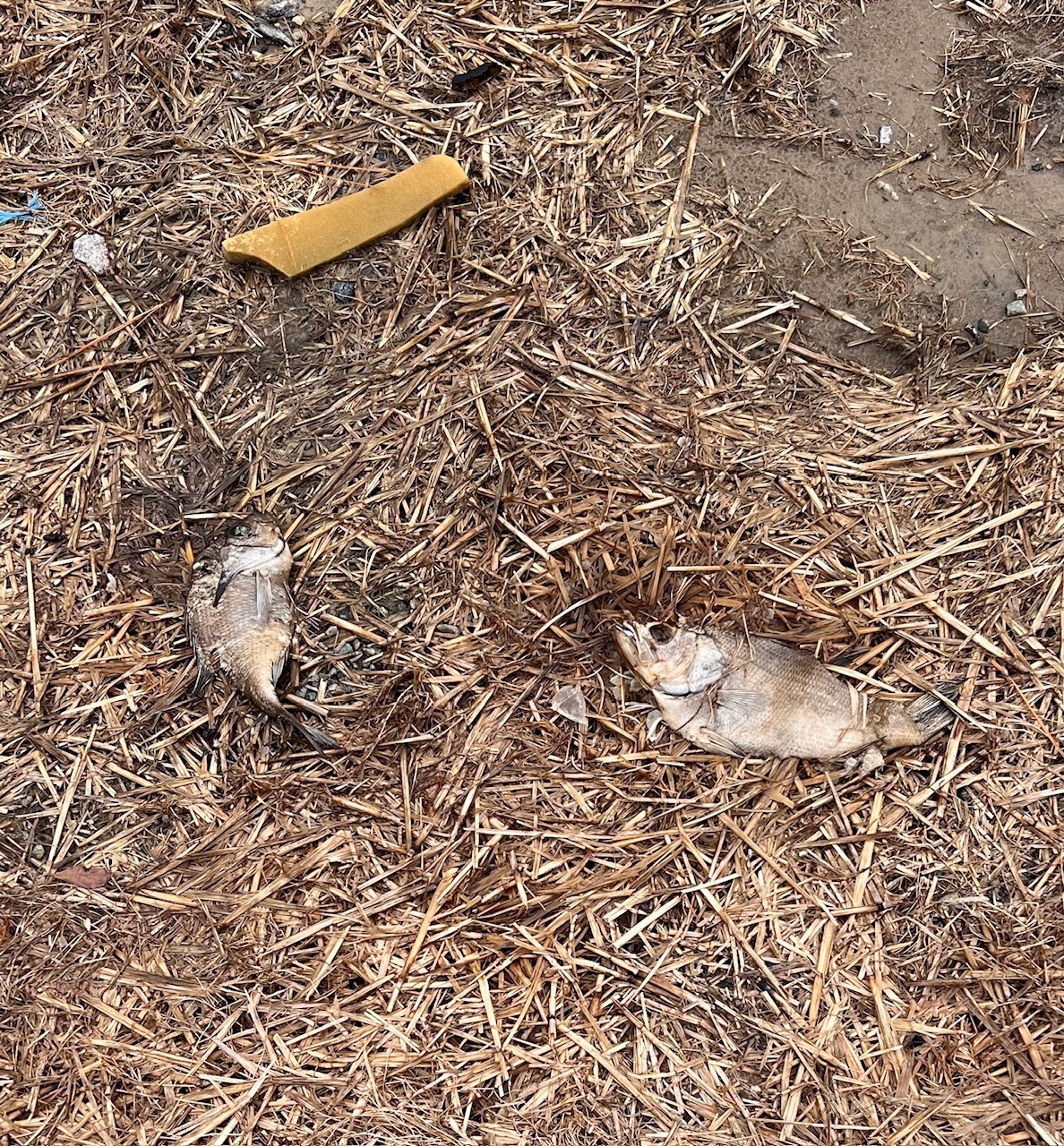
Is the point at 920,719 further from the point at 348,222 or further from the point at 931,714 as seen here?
the point at 348,222

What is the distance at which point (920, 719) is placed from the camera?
2.09 metres

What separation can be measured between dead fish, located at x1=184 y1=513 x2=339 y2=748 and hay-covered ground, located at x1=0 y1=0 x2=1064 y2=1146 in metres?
0.07

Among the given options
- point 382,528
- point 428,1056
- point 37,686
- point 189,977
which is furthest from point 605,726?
point 37,686

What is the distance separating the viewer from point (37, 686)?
225 cm

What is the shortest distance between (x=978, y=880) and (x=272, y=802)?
79.2 inches

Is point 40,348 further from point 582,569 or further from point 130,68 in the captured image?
point 582,569

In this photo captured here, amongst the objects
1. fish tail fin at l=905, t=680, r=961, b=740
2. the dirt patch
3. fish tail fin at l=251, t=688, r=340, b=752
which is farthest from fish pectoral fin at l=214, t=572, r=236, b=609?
fish tail fin at l=905, t=680, r=961, b=740

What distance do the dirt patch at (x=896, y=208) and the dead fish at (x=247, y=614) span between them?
5.63 feet

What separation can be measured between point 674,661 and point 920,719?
712mm

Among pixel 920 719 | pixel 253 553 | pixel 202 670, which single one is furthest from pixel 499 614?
pixel 920 719

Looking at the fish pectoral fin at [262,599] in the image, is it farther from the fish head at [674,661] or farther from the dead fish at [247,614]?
the fish head at [674,661]

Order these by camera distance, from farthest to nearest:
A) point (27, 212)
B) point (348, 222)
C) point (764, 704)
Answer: point (27, 212)
point (348, 222)
point (764, 704)

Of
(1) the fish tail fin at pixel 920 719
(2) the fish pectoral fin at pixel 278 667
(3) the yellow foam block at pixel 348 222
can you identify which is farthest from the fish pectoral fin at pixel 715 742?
(3) the yellow foam block at pixel 348 222

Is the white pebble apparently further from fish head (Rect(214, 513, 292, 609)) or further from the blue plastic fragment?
fish head (Rect(214, 513, 292, 609))
